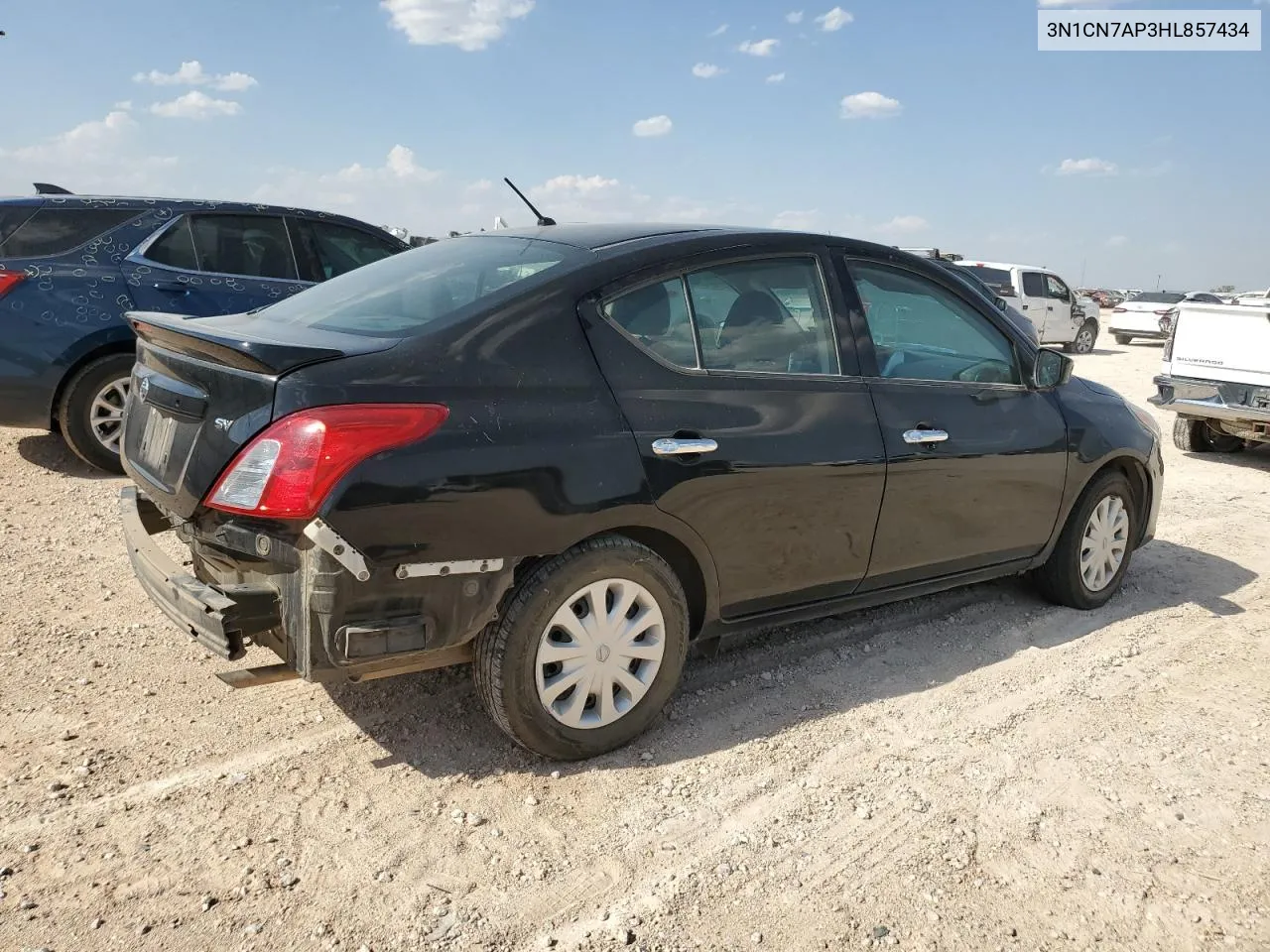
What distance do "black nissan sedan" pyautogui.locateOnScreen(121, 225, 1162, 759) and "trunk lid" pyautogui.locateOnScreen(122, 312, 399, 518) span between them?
11mm

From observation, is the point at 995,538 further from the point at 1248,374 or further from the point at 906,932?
the point at 1248,374

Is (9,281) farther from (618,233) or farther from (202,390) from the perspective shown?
(618,233)

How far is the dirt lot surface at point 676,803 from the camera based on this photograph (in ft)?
8.20

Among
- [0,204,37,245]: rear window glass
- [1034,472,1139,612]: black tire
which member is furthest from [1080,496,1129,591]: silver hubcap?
[0,204,37,245]: rear window glass

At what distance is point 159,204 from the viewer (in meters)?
6.93

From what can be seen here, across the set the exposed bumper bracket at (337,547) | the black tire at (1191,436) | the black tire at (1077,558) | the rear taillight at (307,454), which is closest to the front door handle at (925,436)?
the black tire at (1077,558)

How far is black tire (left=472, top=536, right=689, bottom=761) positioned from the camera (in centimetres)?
296

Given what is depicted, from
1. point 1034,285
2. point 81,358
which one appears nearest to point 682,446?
point 81,358

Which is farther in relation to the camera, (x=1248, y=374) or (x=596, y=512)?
(x=1248, y=374)

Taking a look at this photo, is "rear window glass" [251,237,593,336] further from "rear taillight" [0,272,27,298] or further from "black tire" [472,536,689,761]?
"rear taillight" [0,272,27,298]

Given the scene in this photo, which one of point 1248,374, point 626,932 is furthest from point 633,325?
point 1248,374

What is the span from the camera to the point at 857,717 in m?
3.64

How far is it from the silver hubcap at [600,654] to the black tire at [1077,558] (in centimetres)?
245

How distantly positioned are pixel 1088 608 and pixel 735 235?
273cm
